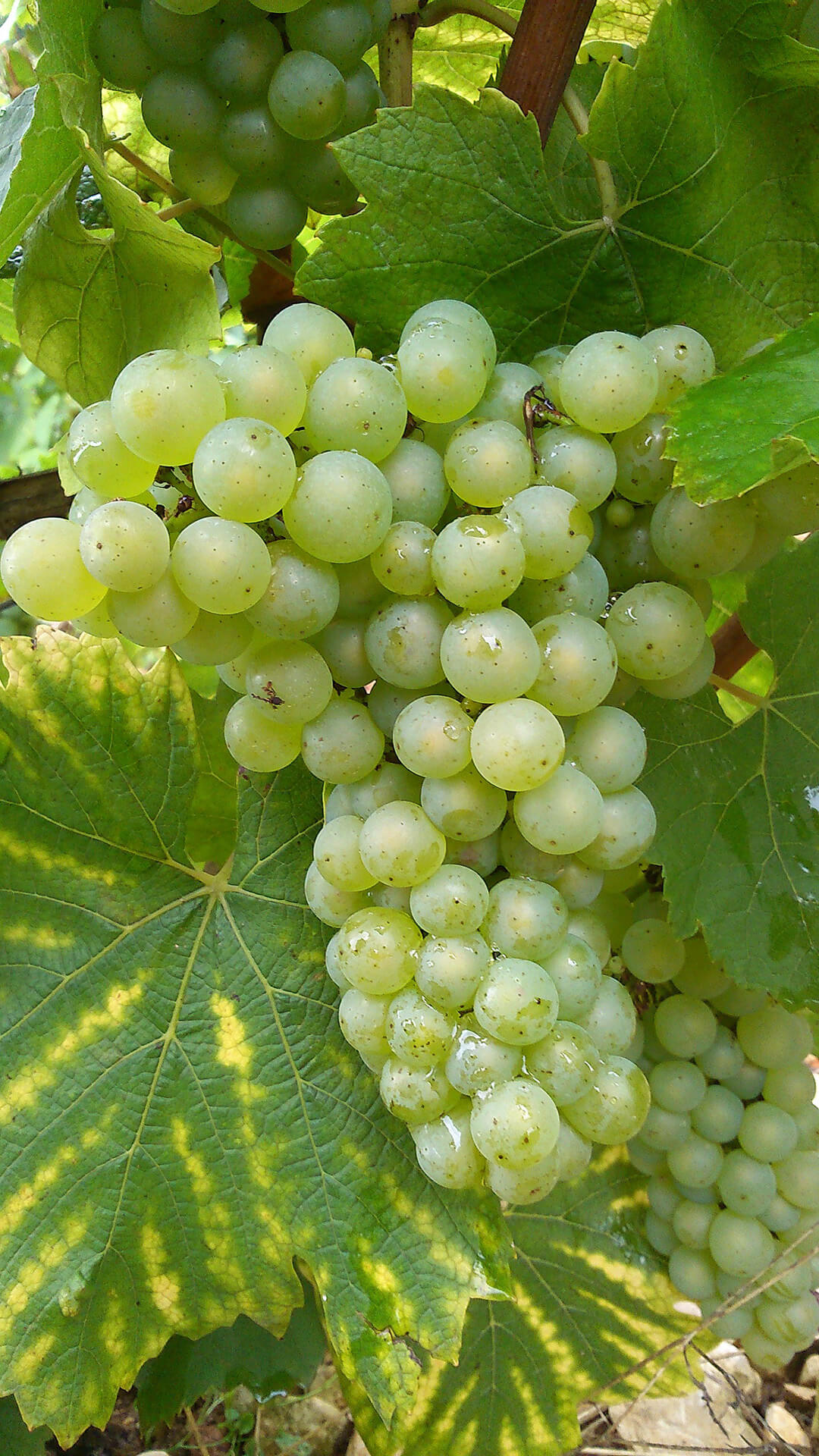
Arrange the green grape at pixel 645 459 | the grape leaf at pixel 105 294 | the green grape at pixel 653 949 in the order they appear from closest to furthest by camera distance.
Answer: the green grape at pixel 645 459 < the grape leaf at pixel 105 294 < the green grape at pixel 653 949

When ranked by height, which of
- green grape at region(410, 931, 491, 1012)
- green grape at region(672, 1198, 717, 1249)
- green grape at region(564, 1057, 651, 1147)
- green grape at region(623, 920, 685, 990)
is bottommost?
green grape at region(672, 1198, 717, 1249)

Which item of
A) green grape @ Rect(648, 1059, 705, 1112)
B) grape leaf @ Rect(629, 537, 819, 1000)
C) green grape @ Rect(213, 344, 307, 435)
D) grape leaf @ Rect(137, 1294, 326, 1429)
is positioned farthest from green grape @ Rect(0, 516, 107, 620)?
grape leaf @ Rect(137, 1294, 326, 1429)

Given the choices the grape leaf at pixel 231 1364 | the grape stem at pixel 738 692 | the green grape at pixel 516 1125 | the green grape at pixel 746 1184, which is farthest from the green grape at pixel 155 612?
the grape leaf at pixel 231 1364

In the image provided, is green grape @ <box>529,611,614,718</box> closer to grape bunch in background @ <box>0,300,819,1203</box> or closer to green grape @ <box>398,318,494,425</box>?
grape bunch in background @ <box>0,300,819,1203</box>

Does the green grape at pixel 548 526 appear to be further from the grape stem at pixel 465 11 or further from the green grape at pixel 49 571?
the grape stem at pixel 465 11

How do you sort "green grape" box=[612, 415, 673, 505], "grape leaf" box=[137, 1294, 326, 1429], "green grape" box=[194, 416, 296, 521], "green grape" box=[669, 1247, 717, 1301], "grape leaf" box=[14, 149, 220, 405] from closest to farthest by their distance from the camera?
"green grape" box=[194, 416, 296, 521]
"green grape" box=[612, 415, 673, 505]
"grape leaf" box=[14, 149, 220, 405]
"green grape" box=[669, 1247, 717, 1301]
"grape leaf" box=[137, 1294, 326, 1429]
